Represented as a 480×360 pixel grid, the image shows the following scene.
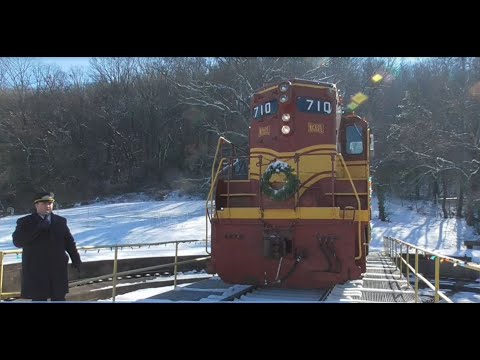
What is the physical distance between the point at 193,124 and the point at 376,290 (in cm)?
2434

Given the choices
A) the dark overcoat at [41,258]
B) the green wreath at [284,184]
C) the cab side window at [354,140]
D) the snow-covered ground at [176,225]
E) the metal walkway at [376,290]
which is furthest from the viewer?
the snow-covered ground at [176,225]

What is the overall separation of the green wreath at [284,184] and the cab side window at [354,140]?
1.54 metres

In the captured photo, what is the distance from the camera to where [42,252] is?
4477mm

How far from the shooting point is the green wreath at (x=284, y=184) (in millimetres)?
6953

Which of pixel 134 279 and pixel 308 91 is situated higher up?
pixel 308 91

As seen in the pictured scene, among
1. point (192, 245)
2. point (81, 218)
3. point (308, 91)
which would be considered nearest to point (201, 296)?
point (308, 91)

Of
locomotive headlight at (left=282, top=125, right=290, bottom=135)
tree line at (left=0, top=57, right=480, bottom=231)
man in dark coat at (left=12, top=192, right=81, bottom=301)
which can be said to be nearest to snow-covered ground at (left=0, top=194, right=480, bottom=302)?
tree line at (left=0, top=57, right=480, bottom=231)

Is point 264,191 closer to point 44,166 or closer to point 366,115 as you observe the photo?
point 366,115

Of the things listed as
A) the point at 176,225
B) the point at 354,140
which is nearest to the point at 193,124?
the point at 176,225

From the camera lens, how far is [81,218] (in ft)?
77.6

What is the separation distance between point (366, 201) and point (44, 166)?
93.0ft

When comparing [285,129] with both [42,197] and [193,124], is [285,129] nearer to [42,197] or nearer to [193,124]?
[42,197]

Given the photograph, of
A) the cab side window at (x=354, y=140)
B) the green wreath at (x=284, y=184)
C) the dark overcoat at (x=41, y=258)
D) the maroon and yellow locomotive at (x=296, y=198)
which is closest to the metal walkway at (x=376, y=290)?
the maroon and yellow locomotive at (x=296, y=198)

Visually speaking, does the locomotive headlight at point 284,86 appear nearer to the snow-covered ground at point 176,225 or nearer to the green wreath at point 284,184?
the green wreath at point 284,184
